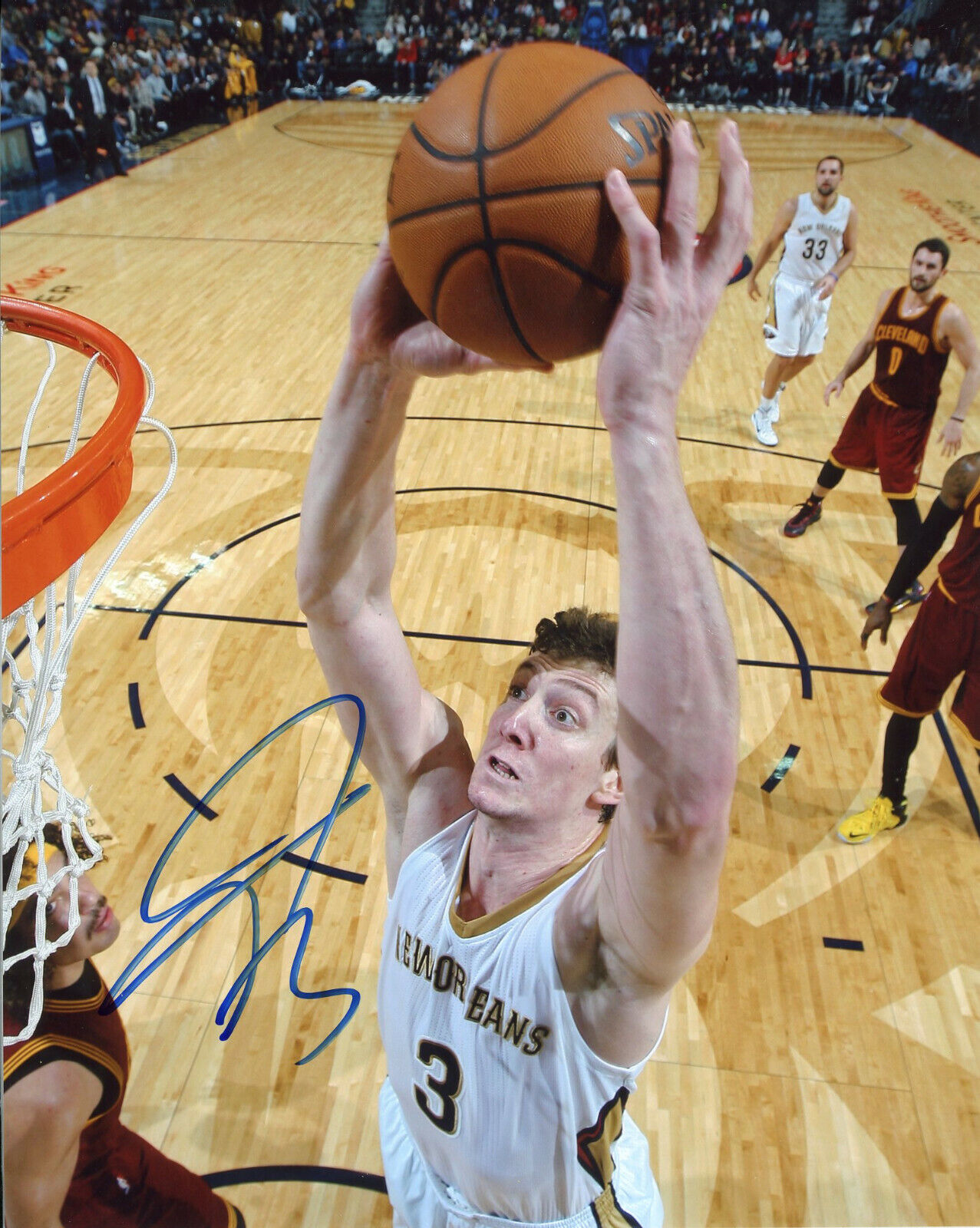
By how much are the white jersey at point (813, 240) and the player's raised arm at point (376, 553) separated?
20.1 feet

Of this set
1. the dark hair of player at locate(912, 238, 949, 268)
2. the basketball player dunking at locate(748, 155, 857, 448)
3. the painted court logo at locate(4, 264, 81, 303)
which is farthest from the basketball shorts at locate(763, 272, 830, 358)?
the painted court logo at locate(4, 264, 81, 303)

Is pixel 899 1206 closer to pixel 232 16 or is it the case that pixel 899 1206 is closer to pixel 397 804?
pixel 397 804

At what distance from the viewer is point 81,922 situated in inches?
109

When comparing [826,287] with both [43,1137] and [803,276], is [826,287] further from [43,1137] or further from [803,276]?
[43,1137]

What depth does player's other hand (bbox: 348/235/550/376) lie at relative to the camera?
5.11 feet

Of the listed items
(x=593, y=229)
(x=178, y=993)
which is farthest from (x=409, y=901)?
(x=178, y=993)

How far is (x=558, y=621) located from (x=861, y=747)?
Result: 2886 mm

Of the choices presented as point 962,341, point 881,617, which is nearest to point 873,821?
point 881,617

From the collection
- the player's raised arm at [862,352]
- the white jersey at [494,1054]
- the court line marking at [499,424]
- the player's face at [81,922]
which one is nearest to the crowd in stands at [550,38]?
the court line marking at [499,424]

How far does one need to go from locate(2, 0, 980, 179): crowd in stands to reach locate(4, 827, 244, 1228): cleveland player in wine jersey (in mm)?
17019

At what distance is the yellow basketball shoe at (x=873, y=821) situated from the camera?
12.9 feet

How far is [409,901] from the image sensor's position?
1.89m

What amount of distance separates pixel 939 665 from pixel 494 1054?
2.71m

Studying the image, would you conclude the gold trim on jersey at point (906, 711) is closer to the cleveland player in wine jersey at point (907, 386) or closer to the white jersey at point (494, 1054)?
the cleveland player in wine jersey at point (907, 386)
